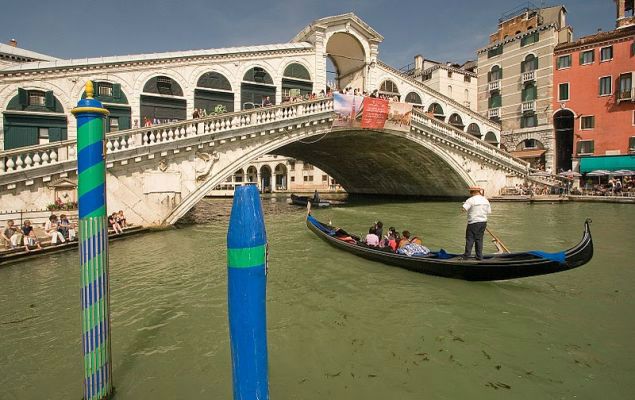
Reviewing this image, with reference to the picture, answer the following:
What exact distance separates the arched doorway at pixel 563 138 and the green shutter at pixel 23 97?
2959 centimetres

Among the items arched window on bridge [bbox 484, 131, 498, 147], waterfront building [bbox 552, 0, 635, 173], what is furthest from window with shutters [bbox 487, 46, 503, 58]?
arched window on bridge [bbox 484, 131, 498, 147]

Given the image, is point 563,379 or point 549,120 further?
point 549,120

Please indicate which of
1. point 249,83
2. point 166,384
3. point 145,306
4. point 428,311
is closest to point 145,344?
point 166,384

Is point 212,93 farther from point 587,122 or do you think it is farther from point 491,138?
point 587,122

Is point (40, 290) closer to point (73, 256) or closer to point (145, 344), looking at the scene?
point (73, 256)

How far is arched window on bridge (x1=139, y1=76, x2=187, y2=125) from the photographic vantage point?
45.8ft

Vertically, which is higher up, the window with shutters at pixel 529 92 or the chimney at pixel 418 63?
the chimney at pixel 418 63

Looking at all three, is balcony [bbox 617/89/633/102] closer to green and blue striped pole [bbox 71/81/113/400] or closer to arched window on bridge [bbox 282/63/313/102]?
arched window on bridge [bbox 282/63/313/102]

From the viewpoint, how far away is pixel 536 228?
1110 cm

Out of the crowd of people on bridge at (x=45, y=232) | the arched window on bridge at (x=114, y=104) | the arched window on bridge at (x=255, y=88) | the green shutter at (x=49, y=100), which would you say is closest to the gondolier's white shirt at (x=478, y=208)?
the crowd of people on bridge at (x=45, y=232)

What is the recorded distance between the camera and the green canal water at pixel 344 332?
3.12 m

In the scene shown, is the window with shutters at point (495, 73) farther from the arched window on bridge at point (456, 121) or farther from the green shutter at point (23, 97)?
the green shutter at point (23, 97)

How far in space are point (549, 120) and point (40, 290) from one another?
94.5 feet

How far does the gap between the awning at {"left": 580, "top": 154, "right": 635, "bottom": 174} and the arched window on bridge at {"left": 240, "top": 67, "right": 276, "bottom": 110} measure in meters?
20.7
